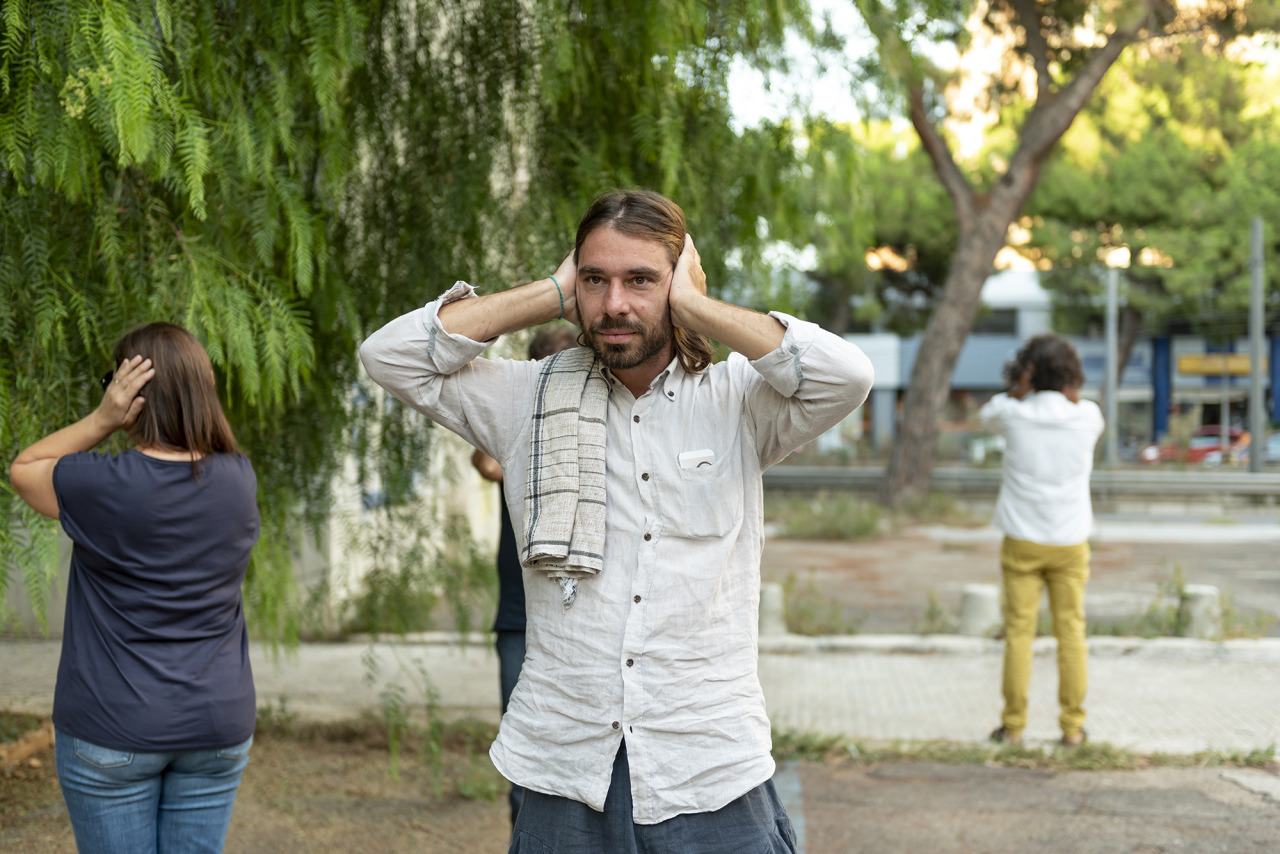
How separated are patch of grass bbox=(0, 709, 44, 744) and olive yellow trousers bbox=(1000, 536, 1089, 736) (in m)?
5.04

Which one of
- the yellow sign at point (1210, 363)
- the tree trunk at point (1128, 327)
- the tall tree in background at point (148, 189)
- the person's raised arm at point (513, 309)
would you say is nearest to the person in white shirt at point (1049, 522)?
the tall tree in background at point (148, 189)

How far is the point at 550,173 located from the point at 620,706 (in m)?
2.93

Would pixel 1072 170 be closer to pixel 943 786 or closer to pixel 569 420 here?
pixel 943 786

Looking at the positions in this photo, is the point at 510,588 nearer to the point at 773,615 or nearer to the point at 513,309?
the point at 513,309

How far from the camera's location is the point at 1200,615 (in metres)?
8.27

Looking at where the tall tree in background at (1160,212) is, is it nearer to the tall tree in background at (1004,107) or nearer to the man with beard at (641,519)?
the tall tree in background at (1004,107)

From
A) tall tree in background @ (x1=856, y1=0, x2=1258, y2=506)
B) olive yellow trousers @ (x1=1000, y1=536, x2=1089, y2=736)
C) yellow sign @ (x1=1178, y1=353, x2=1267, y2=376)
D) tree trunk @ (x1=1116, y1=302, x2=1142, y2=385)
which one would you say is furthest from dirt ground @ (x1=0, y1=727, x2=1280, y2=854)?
yellow sign @ (x1=1178, y1=353, x2=1267, y2=376)

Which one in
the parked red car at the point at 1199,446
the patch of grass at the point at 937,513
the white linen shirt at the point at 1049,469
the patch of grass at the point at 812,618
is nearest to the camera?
the white linen shirt at the point at 1049,469

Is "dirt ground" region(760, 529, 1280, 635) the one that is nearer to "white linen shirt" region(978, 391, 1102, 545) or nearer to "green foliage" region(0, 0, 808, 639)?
"white linen shirt" region(978, 391, 1102, 545)

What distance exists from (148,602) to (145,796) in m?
0.46

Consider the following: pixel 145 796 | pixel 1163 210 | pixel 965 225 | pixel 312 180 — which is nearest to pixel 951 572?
pixel 965 225

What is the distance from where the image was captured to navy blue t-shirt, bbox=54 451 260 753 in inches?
102

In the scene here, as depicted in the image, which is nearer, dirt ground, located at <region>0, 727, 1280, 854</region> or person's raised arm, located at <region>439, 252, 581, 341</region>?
person's raised arm, located at <region>439, 252, 581, 341</region>

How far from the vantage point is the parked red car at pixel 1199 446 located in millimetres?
29923
